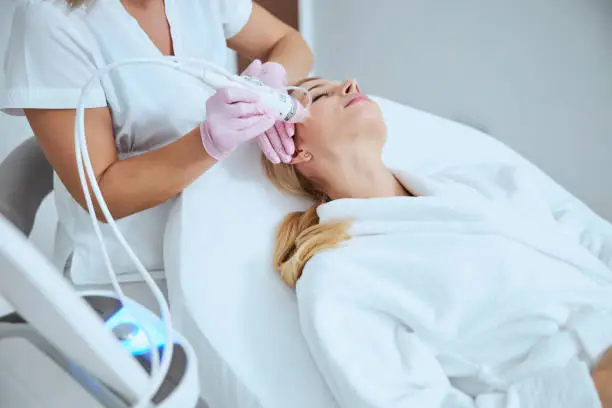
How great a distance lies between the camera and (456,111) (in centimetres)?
218

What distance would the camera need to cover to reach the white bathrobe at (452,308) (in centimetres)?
94

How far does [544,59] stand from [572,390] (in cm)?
129

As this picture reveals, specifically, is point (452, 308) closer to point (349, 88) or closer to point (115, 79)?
point (349, 88)

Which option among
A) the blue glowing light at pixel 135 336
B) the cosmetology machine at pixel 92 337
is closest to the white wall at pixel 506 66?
the cosmetology machine at pixel 92 337

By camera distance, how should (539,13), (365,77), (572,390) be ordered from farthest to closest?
(365,77) < (539,13) < (572,390)

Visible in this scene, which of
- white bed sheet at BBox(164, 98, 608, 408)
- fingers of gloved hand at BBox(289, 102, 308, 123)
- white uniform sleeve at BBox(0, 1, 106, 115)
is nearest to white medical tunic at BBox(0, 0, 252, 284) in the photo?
white uniform sleeve at BBox(0, 1, 106, 115)

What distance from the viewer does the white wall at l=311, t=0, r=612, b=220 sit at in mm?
1798

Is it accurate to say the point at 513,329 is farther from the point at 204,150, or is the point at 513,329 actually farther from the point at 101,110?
the point at 101,110

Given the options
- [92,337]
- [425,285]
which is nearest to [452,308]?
[425,285]

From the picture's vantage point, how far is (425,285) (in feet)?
A: 3.45

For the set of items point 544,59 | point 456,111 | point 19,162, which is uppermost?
point 544,59

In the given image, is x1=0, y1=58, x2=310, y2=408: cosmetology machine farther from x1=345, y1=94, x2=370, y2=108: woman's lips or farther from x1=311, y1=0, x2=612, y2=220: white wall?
x1=311, y1=0, x2=612, y2=220: white wall

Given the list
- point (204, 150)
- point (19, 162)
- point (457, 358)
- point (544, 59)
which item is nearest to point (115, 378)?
point (204, 150)

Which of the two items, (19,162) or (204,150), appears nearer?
(204,150)
